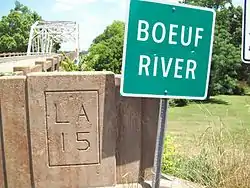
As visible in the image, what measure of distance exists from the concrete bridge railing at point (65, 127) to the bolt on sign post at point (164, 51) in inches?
49.2

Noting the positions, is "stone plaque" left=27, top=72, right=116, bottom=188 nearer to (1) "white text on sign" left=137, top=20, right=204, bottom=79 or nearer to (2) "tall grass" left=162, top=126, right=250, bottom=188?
(2) "tall grass" left=162, top=126, right=250, bottom=188

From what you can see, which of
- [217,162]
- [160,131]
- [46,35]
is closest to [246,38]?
[160,131]

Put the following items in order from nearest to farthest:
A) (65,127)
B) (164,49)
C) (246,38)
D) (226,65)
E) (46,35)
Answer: (164,49)
(246,38)
(65,127)
(226,65)
(46,35)

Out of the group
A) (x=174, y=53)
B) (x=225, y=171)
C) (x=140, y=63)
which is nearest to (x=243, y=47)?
(x=174, y=53)

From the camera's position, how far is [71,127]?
12.2 ft

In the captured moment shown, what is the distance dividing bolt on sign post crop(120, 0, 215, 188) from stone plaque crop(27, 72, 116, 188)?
124 centimetres

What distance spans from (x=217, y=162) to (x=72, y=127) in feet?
4.14

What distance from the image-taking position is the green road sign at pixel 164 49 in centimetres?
243

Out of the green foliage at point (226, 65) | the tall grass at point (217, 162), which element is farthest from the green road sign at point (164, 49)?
the green foliage at point (226, 65)

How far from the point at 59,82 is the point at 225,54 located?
33.9 meters

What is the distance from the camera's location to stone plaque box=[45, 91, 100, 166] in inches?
145

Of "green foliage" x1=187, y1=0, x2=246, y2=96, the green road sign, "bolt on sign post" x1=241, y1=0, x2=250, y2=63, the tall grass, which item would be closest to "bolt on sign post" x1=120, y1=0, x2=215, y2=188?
the green road sign

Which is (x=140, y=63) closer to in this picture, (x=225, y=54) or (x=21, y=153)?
(x=21, y=153)

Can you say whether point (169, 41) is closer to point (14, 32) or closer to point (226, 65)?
point (226, 65)
